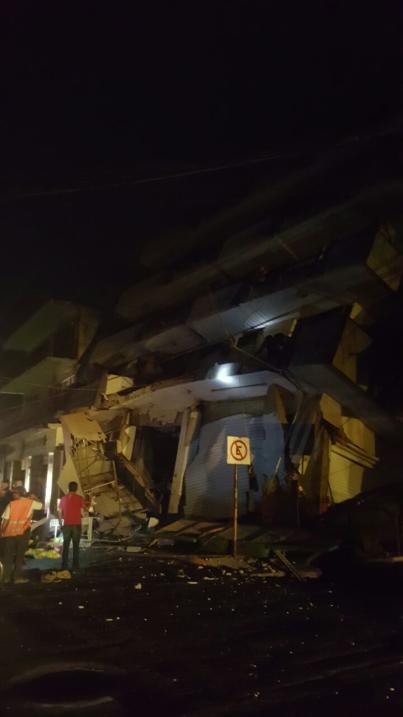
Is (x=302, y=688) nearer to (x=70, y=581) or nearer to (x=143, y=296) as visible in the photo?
(x=70, y=581)

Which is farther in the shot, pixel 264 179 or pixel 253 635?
pixel 264 179

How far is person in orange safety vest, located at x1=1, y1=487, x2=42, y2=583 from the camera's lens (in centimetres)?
1041

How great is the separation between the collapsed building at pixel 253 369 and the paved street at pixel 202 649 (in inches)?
273

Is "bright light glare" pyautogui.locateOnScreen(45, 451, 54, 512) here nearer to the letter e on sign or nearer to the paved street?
the letter e on sign

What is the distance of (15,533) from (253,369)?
849cm

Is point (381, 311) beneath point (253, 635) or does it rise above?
above

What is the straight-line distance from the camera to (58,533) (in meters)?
18.6

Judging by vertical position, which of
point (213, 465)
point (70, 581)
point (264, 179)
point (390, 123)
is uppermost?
point (264, 179)

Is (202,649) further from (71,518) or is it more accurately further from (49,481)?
(49,481)

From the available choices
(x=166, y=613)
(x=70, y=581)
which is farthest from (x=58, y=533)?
(x=166, y=613)

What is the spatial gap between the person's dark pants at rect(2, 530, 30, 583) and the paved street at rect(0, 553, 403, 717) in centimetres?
92

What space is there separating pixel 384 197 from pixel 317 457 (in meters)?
7.29

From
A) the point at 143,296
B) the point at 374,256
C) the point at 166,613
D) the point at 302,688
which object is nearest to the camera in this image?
the point at 302,688

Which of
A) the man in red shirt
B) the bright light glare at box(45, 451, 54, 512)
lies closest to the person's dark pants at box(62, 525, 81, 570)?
the man in red shirt
